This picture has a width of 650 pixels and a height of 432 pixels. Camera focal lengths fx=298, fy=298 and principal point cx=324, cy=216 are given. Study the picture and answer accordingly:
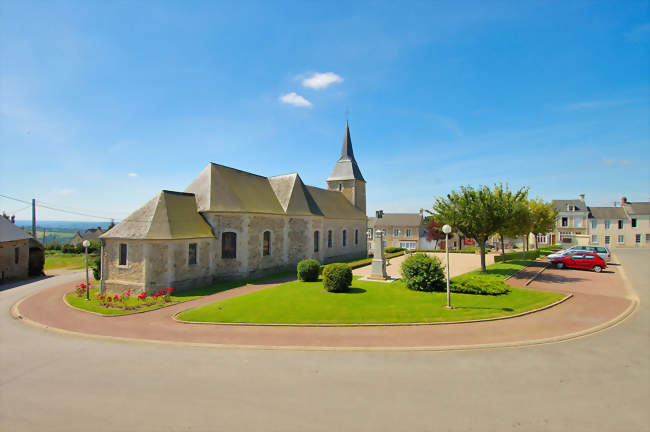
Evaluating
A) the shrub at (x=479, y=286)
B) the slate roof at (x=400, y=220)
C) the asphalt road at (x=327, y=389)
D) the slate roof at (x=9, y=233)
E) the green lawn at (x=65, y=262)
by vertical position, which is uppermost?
the slate roof at (x=400, y=220)

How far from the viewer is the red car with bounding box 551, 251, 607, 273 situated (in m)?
24.1

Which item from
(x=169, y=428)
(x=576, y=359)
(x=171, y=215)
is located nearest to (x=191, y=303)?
(x=171, y=215)

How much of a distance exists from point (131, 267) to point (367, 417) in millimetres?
17261

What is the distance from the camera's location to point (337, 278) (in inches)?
670

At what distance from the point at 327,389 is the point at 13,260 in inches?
1260

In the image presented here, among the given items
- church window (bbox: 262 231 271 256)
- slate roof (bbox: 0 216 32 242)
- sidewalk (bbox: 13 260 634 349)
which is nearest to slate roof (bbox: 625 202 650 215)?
sidewalk (bbox: 13 260 634 349)

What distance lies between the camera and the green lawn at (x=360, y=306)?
12710 millimetres

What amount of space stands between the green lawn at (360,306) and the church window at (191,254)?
205 inches

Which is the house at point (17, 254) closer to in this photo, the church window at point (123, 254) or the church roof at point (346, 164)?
the church window at point (123, 254)

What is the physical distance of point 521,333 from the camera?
1072cm

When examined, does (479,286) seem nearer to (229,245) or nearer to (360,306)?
(360,306)

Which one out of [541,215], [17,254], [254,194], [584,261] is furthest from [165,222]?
[541,215]

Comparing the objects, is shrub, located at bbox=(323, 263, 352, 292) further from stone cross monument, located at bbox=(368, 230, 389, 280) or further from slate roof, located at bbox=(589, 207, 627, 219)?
slate roof, located at bbox=(589, 207, 627, 219)

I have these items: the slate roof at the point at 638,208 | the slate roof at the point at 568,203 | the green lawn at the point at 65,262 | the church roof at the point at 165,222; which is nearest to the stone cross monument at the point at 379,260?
the church roof at the point at 165,222
